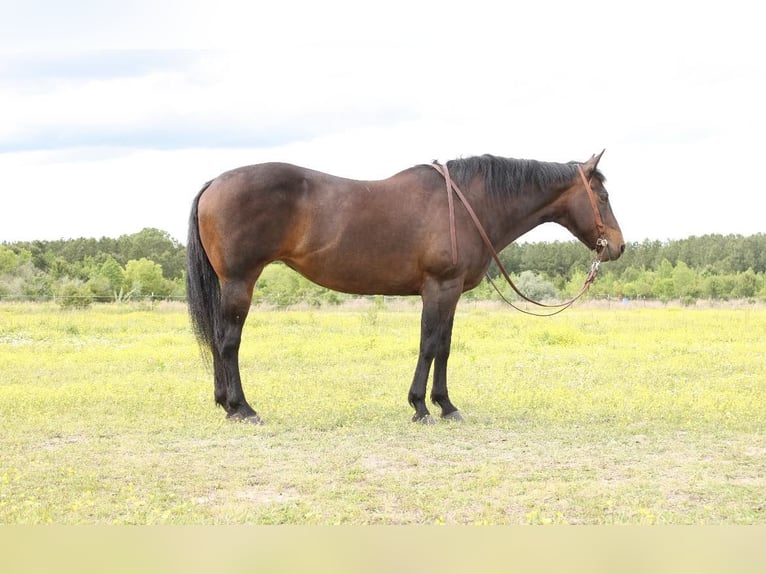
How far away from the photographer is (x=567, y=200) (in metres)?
7.82

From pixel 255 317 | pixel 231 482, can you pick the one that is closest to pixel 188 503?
pixel 231 482

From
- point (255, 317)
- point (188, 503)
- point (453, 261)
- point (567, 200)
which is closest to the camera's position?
point (188, 503)

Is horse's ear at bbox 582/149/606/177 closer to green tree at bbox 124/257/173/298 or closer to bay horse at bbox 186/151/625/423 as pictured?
bay horse at bbox 186/151/625/423

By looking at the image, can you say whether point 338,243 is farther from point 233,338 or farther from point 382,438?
Result: point 382,438

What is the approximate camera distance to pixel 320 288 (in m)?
35.1

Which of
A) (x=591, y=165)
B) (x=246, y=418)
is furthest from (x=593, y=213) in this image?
(x=246, y=418)

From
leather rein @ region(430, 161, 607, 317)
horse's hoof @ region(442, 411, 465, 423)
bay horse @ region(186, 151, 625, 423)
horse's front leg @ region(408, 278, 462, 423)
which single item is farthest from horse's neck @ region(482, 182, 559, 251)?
horse's hoof @ region(442, 411, 465, 423)

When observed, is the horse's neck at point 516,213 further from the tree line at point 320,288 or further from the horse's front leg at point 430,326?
the tree line at point 320,288

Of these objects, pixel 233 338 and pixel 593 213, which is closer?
pixel 233 338

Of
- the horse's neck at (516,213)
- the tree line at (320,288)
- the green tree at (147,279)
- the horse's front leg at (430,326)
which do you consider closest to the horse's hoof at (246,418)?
the horse's front leg at (430,326)

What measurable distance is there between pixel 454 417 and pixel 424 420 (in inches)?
14.5

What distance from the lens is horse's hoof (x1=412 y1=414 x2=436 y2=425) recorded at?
284 inches

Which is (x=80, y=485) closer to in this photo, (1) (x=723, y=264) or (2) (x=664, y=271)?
(2) (x=664, y=271)

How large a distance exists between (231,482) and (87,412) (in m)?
3.41
